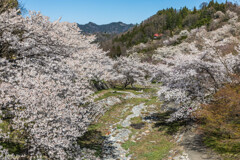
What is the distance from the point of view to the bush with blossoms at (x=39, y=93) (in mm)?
6883

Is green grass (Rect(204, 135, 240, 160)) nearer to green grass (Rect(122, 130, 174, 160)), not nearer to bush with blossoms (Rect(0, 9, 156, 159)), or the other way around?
green grass (Rect(122, 130, 174, 160))

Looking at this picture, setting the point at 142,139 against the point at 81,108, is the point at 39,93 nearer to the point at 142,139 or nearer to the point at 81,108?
the point at 81,108

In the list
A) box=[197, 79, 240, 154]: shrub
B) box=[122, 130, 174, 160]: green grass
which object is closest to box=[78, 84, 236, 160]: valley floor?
box=[122, 130, 174, 160]: green grass

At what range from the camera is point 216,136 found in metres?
9.41

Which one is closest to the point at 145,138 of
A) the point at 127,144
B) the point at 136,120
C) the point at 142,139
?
the point at 142,139

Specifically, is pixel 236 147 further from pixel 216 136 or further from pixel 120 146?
pixel 120 146

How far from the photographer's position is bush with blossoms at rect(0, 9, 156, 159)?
22.6 feet

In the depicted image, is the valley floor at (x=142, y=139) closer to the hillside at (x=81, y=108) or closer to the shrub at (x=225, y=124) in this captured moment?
the hillside at (x=81, y=108)

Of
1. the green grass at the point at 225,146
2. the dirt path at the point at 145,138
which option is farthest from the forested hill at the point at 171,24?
the green grass at the point at 225,146

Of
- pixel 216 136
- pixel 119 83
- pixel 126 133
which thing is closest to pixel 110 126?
pixel 126 133

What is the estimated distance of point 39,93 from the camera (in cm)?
745

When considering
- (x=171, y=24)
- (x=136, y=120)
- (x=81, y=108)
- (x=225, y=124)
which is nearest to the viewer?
(x=225, y=124)

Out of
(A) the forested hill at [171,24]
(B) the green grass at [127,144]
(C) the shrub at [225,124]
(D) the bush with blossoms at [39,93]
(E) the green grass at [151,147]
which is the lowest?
(E) the green grass at [151,147]

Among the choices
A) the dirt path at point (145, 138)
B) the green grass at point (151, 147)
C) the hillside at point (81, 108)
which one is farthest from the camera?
the green grass at point (151, 147)
